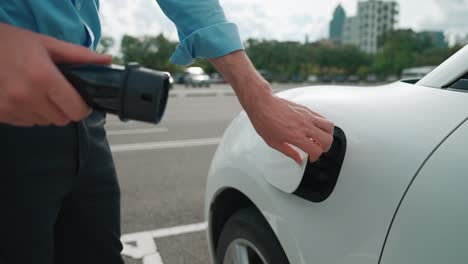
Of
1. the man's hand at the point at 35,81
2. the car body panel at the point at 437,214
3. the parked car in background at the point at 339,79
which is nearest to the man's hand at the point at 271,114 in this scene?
the car body panel at the point at 437,214

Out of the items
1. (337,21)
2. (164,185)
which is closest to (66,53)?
(164,185)

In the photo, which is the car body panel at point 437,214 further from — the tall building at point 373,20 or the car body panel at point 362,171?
the tall building at point 373,20

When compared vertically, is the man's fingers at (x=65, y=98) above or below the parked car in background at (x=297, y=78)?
above

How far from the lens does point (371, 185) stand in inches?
37.1

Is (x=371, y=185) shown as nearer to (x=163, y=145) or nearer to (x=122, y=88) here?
(x=122, y=88)

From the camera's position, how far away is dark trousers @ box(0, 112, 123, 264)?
35.7 inches

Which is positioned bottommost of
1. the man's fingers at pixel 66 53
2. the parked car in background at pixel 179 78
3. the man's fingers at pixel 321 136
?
the parked car in background at pixel 179 78

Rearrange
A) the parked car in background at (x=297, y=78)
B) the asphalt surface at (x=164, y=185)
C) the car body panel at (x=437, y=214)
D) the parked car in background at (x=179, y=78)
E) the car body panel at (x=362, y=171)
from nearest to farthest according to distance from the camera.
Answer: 1. the car body panel at (x=437, y=214)
2. the car body panel at (x=362, y=171)
3. the asphalt surface at (x=164, y=185)
4. the parked car in background at (x=179, y=78)
5. the parked car in background at (x=297, y=78)

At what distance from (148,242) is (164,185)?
1.25 meters

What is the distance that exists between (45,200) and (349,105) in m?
0.80

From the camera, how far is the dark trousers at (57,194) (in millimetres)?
907

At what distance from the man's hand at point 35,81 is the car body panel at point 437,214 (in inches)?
26.1

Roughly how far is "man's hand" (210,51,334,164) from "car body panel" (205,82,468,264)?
0.11 m

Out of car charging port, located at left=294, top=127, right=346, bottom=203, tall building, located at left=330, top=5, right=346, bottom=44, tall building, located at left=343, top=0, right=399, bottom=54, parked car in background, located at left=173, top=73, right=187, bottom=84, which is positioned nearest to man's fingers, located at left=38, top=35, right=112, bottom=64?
car charging port, located at left=294, top=127, right=346, bottom=203
